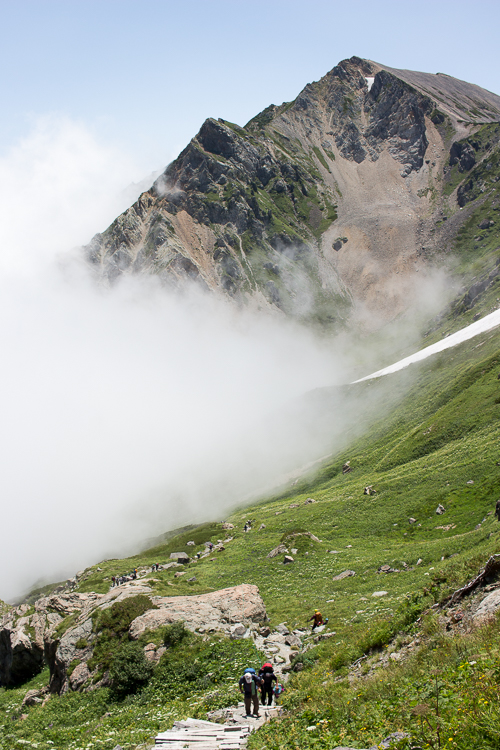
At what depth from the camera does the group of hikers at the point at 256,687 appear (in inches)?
577

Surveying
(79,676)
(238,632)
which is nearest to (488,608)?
(238,632)

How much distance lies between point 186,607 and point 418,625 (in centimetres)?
1652

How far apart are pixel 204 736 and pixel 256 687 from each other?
2713mm

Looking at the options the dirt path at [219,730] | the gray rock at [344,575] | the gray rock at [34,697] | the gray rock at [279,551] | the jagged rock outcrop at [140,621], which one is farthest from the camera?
the gray rock at [279,551]

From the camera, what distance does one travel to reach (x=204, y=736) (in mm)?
12781

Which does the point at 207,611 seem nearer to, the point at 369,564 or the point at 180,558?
the point at 369,564

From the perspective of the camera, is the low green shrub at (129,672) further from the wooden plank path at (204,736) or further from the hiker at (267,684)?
the hiker at (267,684)

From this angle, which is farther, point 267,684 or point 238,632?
point 238,632

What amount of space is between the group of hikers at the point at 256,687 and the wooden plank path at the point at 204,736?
1.19 meters

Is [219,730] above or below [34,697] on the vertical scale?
above

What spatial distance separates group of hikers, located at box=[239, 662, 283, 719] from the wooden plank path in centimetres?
119

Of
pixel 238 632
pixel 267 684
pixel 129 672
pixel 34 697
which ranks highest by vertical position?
pixel 267 684

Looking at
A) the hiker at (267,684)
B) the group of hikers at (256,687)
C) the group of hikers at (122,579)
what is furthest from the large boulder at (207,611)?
the group of hikers at (122,579)

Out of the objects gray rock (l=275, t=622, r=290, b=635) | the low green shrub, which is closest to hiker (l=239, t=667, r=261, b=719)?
the low green shrub
